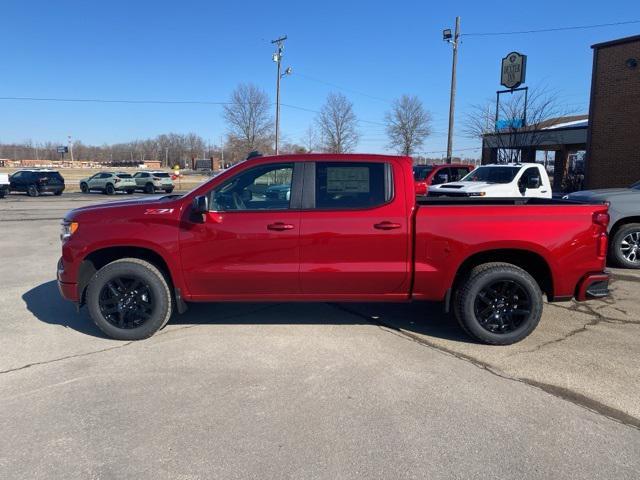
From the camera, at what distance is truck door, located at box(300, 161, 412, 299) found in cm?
430

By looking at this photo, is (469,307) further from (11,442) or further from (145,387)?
(11,442)

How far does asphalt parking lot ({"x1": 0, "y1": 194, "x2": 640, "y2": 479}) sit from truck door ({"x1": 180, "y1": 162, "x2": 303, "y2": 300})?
2.08 ft

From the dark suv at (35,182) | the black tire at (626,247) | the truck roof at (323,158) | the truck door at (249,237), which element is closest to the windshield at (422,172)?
the black tire at (626,247)

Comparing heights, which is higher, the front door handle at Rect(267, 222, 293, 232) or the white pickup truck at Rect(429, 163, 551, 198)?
the white pickup truck at Rect(429, 163, 551, 198)

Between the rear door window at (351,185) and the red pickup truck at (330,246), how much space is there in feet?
0.03

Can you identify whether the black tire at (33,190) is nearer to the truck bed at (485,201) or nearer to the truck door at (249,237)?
the truck door at (249,237)

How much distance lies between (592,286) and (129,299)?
4.55 meters

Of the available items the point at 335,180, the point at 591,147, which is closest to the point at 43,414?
the point at 335,180

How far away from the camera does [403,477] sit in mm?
2574

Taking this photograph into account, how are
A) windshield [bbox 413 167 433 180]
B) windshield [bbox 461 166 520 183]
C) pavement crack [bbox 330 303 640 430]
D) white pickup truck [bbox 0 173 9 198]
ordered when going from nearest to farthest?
pavement crack [bbox 330 303 640 430] → windshield [bbox 461 166 520 183] → windshield [bbox 413 167 433 180] → white pickup truck [bbox 0 173 9 198]

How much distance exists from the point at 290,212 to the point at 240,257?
64 centimetres

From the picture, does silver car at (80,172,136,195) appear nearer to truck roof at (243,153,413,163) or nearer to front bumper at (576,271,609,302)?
truck roof at (243,153,413,163)

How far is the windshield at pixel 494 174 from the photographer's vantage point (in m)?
11.9

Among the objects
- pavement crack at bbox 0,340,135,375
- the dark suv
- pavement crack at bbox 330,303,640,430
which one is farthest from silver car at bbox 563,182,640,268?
the dark suv
